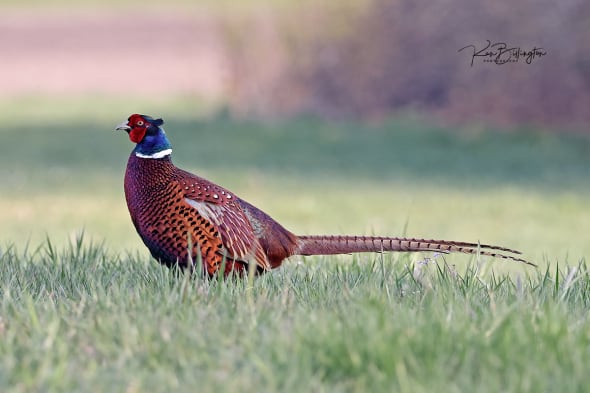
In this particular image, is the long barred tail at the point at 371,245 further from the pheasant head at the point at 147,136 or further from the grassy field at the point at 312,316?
the pheasant head at the point at 147,136

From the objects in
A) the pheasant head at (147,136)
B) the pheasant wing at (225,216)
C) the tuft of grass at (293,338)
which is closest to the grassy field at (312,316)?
the tuft of grass at (293,338)

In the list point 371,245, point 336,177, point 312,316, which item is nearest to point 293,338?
point 312,316

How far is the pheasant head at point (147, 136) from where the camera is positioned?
5230 mm

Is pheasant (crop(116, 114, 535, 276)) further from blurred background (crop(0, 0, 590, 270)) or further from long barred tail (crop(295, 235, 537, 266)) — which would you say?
blurred background (crop(0, 0, 590, 270))

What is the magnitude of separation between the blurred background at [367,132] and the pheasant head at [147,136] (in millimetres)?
3362

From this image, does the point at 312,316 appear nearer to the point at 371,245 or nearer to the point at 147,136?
the point at 371,245

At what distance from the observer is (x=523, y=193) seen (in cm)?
1054

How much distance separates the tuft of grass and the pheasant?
18 centimetres

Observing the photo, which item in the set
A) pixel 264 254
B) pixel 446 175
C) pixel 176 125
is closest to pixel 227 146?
pixel 176 125

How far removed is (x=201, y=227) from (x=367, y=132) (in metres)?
8.83

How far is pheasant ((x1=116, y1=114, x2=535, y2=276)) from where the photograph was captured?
5.03m

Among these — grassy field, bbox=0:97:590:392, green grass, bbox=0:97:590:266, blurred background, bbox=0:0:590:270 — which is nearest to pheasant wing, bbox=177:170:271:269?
grassy field, bbox=0:97:590:392

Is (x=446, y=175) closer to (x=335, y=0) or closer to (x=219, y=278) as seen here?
(x=335, y=0)

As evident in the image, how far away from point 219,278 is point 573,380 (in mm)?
1608
